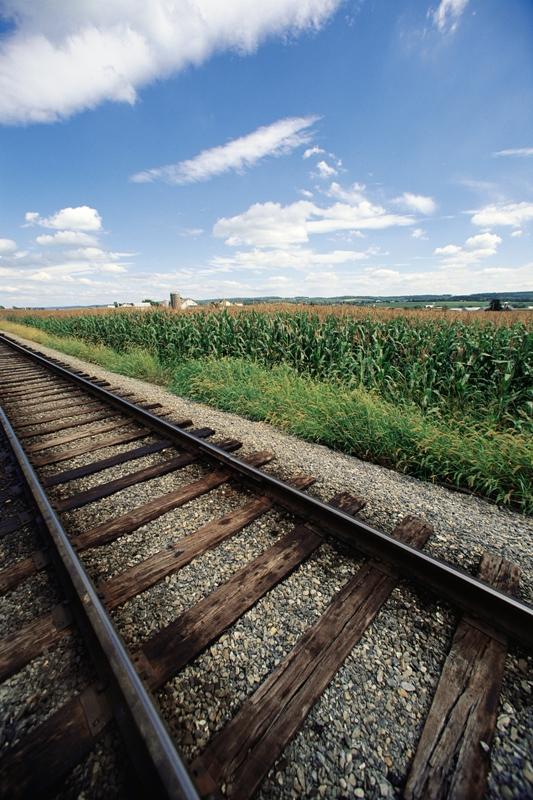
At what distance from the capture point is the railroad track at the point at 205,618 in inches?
53.4

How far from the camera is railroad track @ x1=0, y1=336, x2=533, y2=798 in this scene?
136 centimetres

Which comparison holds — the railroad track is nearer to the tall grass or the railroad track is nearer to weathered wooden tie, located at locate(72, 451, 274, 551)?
weathered wooden tie, located at locate(72, 451, 274, 551)

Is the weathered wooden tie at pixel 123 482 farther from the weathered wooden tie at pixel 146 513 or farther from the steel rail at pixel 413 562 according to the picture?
the steel rail at pixel 413 562

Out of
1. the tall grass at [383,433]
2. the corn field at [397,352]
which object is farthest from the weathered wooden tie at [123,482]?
the corn field at [397,352]

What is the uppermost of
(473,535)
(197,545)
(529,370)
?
(529,370)

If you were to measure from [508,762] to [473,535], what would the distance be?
1.67 m

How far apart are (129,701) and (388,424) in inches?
162

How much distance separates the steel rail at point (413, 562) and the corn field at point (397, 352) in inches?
126

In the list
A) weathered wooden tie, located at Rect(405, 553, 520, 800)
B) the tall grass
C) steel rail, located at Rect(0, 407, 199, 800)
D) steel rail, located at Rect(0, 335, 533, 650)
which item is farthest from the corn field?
steel rail, located at Rect(0, 407, 199, 800)

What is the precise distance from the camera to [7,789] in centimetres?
128

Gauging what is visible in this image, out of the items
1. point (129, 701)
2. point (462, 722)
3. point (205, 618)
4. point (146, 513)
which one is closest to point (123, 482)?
point (146, 513)

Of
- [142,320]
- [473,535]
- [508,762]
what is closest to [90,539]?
[508,762]

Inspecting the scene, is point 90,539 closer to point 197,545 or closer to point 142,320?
point 197,545

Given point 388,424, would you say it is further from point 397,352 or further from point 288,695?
point 288,695
